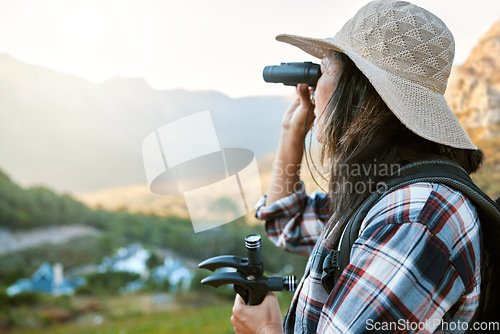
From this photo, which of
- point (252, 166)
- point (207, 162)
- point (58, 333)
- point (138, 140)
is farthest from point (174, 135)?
point (58, 333)

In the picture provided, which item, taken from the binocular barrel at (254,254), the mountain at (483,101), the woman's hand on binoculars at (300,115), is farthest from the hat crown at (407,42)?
the mountain at (483,101)

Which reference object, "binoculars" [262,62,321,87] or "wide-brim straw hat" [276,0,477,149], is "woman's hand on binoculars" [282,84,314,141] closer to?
"binoculars" [262,62,321,87]

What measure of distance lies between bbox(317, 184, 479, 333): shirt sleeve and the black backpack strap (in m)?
0.04

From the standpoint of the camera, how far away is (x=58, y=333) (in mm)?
2834

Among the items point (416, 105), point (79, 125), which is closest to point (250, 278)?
point (416, 105)

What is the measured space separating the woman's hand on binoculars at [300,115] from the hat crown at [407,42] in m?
0.29

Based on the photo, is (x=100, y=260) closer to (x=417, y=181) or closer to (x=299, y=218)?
(x=299, y=218)

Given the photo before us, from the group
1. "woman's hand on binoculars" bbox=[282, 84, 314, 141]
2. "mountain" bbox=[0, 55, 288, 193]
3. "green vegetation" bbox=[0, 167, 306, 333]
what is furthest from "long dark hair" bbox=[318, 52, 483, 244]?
"green vegetation" bbox=[0, 167, 306, 333]

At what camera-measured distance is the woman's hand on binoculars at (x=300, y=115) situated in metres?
1.01

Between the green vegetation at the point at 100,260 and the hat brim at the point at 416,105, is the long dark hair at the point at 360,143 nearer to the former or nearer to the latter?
the hat brim at the point at 416,105

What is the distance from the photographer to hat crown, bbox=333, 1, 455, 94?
2.28ft

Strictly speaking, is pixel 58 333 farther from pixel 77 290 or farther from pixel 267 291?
pixel 267 291

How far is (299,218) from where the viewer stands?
3.74 feet

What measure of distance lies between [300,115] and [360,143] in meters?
0.37
